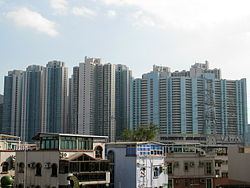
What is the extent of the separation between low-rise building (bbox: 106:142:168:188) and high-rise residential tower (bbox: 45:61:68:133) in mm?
64761

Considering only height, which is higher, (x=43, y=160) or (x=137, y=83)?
(x=137, y=83)

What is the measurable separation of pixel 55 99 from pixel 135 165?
2693 inches

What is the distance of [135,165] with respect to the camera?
109ft

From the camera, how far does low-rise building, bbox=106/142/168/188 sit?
33.2 m

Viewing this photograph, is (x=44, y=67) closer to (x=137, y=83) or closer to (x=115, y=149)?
(x=137, y=83)

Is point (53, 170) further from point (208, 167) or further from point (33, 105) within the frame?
point (33, 105)

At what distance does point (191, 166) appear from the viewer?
133ft

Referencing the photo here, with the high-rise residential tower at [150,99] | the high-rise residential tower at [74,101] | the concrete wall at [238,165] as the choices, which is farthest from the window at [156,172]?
the high-rise residential tower at [74,101]

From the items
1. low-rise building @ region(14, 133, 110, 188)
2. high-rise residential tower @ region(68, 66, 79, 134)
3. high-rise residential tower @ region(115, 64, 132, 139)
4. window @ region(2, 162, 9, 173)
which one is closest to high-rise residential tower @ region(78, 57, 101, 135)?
high-rise residential tower @ region(68, 66, 79, 134)

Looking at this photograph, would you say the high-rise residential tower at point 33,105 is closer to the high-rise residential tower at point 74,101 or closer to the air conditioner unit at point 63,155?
the high-rise residential tower at point 74,101

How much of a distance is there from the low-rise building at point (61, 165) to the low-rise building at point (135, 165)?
278 cm

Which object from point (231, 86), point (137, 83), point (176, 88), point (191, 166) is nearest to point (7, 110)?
point (137, 83)

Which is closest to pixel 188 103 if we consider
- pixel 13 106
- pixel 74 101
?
pixel 74 101

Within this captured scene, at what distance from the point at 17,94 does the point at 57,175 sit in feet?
246
